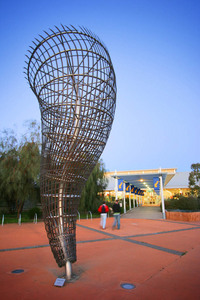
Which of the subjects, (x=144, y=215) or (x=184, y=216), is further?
(x=144, y=215)

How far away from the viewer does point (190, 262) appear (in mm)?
4375

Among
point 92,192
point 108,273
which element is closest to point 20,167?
point 92,192

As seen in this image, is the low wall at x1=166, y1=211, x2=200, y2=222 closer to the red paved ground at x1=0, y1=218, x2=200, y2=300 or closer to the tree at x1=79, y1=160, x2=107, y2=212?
the tree at x1=79, y1=160, x2=107, y2=212

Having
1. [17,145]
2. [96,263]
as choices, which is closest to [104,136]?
[96,263]

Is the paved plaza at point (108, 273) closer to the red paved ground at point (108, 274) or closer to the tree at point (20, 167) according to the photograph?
the red paved ground at point (108, 274)

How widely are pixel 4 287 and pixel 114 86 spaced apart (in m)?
3.66

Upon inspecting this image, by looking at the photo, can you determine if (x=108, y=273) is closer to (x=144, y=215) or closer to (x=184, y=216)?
A: (x=184, y=216)

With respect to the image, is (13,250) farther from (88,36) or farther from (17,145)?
(17,145)

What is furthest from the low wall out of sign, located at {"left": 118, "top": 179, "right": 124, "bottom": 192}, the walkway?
sign, located at {"left": 118, "top": 179, "right": 124, "bottom": 192}

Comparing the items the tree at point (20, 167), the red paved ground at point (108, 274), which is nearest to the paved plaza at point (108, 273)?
the red paved ground at point (108, 274)

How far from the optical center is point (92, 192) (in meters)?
17.6

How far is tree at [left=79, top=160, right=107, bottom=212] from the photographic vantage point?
17109 mm

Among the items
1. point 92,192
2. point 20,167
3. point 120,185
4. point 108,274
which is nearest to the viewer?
point 108,274

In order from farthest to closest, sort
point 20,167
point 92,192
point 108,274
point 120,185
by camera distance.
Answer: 1. point 120,185
2. point 92,192
3. point 20,167
4. point 108,274
